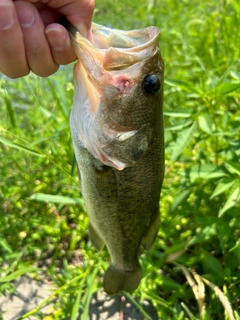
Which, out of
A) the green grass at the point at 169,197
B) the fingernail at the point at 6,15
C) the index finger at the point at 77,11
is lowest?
the green grass at the point at 169,197

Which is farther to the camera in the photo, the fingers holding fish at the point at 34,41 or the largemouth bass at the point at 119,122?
the largemouth bass at the point at 119,122

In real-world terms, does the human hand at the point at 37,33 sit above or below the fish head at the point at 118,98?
above

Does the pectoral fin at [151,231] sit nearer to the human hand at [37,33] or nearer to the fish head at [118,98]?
the fish head at [118,98]

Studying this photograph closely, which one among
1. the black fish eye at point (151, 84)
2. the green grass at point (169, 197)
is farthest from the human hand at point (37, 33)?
the green grass at point (169, 197)

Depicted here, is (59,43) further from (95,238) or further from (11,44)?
(95,238)

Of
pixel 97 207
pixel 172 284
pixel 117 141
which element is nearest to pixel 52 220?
pixel 172 284

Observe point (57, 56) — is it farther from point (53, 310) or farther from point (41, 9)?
point (53, 310)

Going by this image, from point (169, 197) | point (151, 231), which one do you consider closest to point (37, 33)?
point (151, 231)
